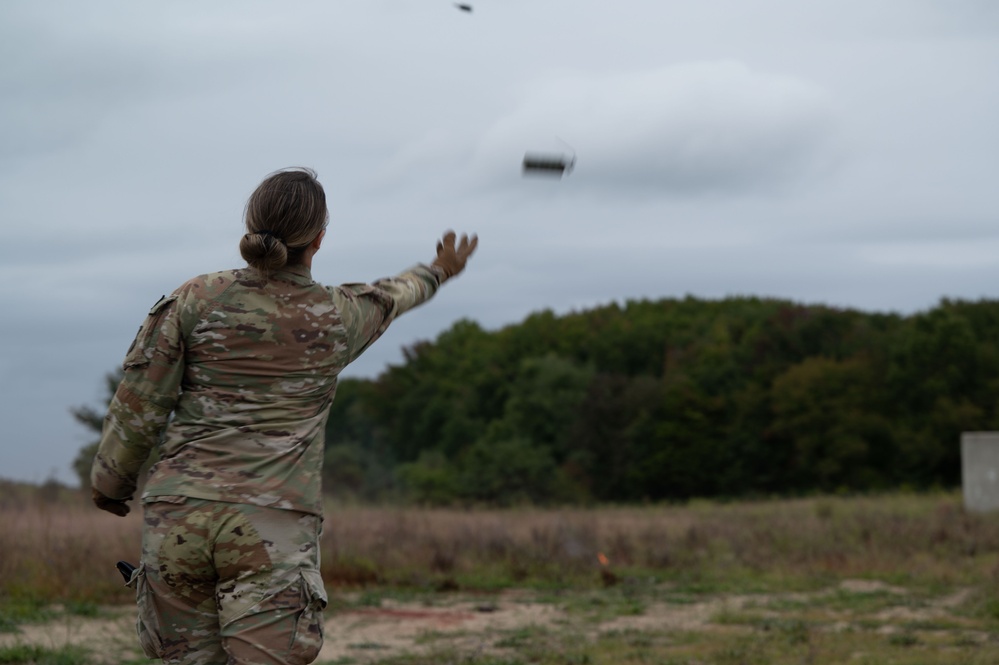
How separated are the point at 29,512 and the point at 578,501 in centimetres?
5199

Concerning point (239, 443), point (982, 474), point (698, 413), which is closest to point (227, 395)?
point (239, 443)

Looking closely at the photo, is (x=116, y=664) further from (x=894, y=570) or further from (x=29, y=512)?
(x=894, y=570)

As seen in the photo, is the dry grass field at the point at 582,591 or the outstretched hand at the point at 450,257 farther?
the dry grass field at the point at 582,591

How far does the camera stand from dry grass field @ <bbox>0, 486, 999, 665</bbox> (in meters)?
Answer: 8.55

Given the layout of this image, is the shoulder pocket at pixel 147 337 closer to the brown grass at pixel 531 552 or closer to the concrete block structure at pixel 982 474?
the brown grass at pixel 531 552

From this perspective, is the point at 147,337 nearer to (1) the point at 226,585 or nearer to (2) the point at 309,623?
(1) the point at 226,585

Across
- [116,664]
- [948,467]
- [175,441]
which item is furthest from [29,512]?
[948,467]

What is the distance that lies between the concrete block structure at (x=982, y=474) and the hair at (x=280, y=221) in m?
24.3

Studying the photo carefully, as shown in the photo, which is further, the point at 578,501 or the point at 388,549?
the point at 578,501

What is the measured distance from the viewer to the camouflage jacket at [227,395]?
3.18m

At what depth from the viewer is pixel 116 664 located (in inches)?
296

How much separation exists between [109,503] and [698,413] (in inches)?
2791

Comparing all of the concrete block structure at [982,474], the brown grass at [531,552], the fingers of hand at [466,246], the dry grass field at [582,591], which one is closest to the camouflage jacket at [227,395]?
the fingers of hand at [466,246]

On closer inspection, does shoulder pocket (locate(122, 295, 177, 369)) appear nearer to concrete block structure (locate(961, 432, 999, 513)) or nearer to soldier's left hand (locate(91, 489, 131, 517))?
soldier's left hand (locate(91, 489, 131, 517))
